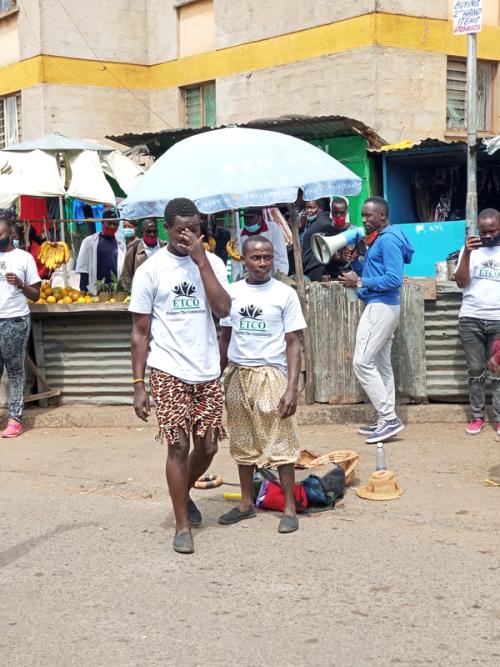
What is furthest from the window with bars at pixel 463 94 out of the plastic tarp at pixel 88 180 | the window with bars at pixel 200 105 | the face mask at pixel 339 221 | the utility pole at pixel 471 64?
the plastic tarp at pixel 88 180

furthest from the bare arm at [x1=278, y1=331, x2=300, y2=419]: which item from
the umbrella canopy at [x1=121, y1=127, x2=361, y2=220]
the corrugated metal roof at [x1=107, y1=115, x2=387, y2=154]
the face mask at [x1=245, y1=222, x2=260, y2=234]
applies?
the corrugated metal roof at [x1=107, y1=115, x2=387, y2=154]

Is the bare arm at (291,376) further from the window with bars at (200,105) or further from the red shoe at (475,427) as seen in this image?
the window with bars at (200,105)

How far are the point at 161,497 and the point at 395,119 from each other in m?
11.2

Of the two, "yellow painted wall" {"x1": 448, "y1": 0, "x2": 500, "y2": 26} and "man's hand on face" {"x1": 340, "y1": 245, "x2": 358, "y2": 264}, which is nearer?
"man's hand on face" {"x1": 340, "y1": 245, "x2": 358, "y2": 264}

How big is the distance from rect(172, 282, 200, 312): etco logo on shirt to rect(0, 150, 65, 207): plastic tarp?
19.8 feet

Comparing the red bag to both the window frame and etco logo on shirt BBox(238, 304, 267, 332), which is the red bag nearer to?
etco logo on shirt BBox(238, 304, 267, 332)

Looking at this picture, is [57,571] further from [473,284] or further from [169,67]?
[169,67]

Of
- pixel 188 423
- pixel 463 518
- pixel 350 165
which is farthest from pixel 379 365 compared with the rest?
pixel 350 165

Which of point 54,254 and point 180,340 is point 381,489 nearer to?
point 180,340

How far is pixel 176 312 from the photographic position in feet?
16.3

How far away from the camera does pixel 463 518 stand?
543 cm

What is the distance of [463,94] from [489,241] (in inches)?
400

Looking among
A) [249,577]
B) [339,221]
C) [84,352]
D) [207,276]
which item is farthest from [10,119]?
[249,577]

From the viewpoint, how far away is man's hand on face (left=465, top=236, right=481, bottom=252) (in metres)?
7.37
